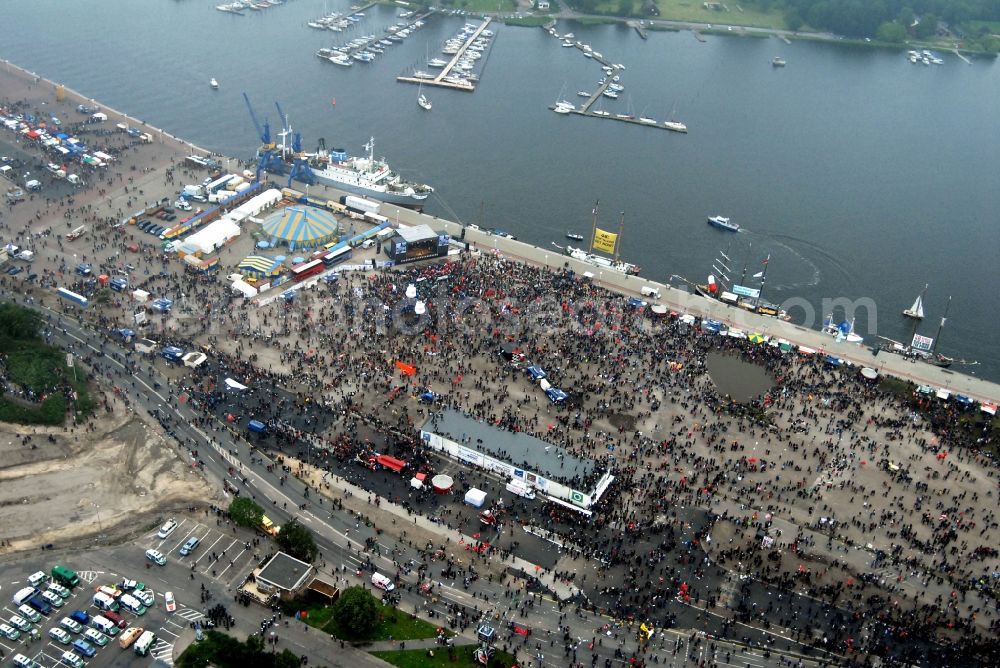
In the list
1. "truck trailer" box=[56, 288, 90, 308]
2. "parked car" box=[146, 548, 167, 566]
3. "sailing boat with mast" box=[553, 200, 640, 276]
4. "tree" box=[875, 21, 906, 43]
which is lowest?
"truck trailer" box=[56, 288, 90, 308]

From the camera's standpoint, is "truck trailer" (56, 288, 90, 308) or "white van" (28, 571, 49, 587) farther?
"truck trailer" (56, 288, 90, 308)

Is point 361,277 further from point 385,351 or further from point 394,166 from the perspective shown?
point 394,166

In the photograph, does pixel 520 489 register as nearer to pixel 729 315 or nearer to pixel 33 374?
pixel 729 315

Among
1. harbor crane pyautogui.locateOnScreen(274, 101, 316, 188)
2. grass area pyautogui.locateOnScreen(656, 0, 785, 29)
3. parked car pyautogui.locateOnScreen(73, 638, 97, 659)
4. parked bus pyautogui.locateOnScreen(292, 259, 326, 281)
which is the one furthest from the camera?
grass area pyautogui.locateOnScreen(656, 0, 785, 29)

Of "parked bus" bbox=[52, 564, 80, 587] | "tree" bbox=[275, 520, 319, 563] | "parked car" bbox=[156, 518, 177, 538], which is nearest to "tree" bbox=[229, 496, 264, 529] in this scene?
"tree" bbox=[275, 520, 319, 563]

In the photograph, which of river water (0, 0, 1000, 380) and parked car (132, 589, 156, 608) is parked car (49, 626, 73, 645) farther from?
river water (0, 0, 1000, 380)

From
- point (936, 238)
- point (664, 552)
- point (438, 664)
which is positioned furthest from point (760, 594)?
point (936, 238)
